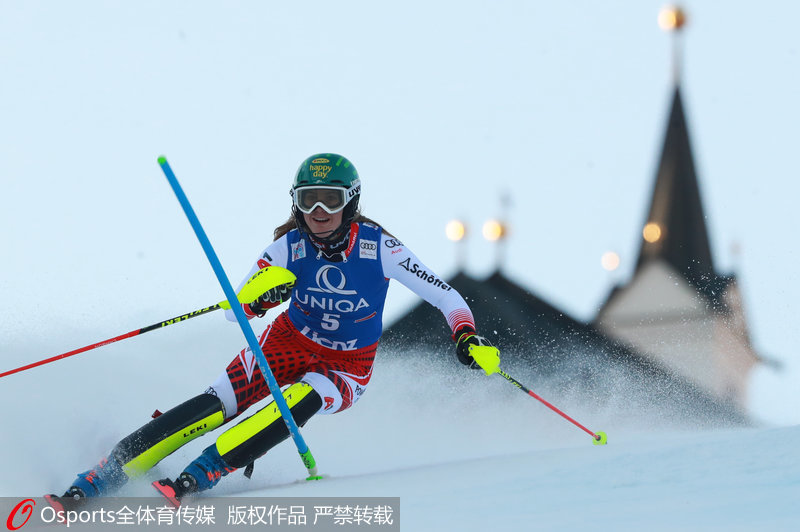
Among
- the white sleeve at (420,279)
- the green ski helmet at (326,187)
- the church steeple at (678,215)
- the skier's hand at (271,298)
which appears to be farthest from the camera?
the church steeple at (678,215)

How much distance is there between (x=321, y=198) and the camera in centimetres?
420

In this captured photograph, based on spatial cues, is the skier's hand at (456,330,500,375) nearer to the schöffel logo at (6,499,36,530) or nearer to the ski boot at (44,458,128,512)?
the ski boot at (44,458,128,512)

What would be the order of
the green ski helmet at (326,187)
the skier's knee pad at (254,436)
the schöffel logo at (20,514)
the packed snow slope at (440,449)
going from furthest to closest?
the green ski helmet at (326,187) → the skier's knee pad at (254,436) → the schöffel logo at (20,514) → the packed snow slope at (440,449)

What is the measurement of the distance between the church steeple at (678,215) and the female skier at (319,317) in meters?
7.02

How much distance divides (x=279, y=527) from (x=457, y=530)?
A: 78 centimetres

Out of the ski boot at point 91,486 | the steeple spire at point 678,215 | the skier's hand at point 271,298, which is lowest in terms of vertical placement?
the steeple spire at point 678,215

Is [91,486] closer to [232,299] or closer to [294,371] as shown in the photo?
[232,299]

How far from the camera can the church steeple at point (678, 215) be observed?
1084 centimetres

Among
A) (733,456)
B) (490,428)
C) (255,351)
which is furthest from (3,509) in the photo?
(490,428)

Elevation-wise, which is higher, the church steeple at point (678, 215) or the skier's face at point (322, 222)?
the skier's face at point (322, 222)

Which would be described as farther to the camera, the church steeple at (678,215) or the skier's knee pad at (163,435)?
the church steeple at (678,215)

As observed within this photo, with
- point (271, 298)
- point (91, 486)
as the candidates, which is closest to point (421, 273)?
point (271, 298)

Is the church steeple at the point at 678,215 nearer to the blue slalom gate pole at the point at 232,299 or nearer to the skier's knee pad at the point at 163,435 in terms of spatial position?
the blue slalom gate pole at the point at 232,299

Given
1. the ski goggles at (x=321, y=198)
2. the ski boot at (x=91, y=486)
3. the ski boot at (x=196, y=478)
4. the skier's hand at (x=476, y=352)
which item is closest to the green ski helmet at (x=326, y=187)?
the ski goggles at (x=321, y=198)
